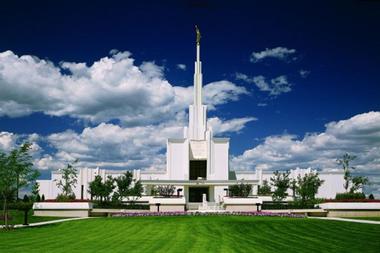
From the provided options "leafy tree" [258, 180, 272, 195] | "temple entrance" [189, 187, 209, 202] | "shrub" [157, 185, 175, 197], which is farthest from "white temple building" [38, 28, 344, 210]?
"shrub" [157, 185, 175, 197]

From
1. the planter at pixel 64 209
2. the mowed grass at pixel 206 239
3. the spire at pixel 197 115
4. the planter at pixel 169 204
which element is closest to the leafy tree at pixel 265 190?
the spire at pixel 197 115

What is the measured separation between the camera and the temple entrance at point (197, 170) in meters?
66.8

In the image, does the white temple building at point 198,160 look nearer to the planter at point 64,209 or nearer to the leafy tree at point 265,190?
the leafy tree at point 265,190

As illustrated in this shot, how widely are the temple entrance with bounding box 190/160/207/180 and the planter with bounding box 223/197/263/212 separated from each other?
22.3 m

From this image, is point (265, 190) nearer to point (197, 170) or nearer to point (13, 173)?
point (197, 170)

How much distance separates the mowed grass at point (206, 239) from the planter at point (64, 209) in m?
13.8

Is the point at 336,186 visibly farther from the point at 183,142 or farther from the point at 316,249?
the point at 316,249

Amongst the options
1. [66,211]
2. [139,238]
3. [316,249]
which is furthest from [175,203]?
[316,249]

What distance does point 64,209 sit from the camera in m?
38.3

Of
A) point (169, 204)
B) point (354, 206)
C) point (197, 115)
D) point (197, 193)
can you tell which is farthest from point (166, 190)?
point (354, 206)

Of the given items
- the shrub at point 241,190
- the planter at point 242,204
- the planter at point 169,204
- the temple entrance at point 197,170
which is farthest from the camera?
the temple entrance at point 197,170

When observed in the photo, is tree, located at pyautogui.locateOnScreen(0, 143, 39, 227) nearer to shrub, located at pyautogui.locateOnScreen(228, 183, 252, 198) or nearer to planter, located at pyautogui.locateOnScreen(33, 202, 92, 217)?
planter, located at pyautogui.locateOnScreen(33, 202, 92, 217)

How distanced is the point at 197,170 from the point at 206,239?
49.1 metres

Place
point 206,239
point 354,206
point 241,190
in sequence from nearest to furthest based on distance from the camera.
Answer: point 206,239
point 354,206
point 241,190
